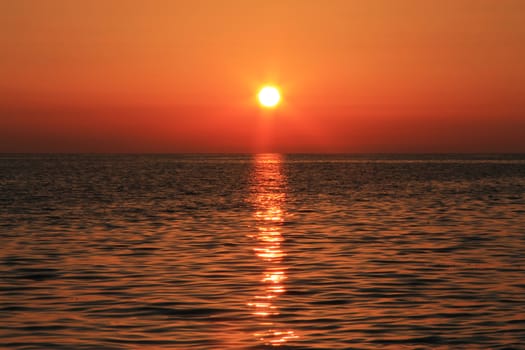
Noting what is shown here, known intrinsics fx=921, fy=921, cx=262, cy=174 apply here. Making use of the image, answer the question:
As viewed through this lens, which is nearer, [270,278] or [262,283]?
[262,283]

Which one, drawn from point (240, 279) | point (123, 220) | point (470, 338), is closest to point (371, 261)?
point (240, 279)

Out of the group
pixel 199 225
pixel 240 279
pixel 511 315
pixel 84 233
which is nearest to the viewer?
pixel 511 315

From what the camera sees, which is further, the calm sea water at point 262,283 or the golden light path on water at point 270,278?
the golden light path on water at point 270,278

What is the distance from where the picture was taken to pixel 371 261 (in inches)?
985

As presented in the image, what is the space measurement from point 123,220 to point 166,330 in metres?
25.5

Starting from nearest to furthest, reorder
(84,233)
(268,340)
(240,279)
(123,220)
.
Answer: (268,340), (240,279), (84,233), (123,220)

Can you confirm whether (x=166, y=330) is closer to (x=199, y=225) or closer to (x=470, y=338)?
(x=470, y=338)

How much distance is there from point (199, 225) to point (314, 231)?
548cm

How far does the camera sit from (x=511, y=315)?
17.0m

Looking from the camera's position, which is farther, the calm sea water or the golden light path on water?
the golden light path on water

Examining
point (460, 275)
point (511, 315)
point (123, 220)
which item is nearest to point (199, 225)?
point (123, 220)

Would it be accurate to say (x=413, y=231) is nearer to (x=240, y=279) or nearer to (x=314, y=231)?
(x=314, y=231)

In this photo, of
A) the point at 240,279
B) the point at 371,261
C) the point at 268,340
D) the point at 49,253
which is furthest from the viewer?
the point at 49,253

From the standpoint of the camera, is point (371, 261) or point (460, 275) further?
point (371, 261)
